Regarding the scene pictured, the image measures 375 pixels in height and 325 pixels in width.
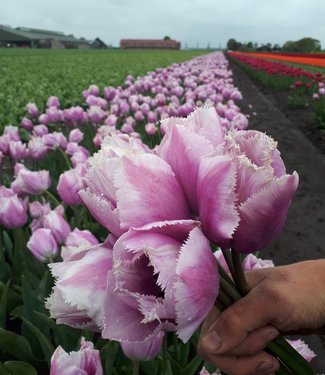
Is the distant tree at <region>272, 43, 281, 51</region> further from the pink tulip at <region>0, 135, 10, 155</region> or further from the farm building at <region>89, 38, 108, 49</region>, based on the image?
the pink tulip at <region>0, 135, 10, 155</region>

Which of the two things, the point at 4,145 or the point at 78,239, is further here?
the point at 4,145

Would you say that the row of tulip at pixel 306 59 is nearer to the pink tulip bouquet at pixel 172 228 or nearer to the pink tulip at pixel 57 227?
the pink tulip at pixel 57 227

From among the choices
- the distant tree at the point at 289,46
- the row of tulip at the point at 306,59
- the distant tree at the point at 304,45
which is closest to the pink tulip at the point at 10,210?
the row of tulip at the point at 306,59

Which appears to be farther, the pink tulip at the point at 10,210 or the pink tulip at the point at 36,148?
the pink tulip at the point at 36,148

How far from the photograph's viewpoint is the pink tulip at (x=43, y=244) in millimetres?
1854

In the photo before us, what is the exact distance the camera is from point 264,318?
0.68 metres

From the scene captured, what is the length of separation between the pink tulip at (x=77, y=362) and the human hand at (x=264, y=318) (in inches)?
11.1

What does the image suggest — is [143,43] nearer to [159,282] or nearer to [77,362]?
[77,362]

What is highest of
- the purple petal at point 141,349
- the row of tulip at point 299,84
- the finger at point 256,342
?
the finger at point 256,342

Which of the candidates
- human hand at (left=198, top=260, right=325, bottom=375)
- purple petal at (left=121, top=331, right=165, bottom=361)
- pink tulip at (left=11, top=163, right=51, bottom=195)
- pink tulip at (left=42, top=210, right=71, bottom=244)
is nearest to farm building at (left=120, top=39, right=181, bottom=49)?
pink tulip at (left=11, top=163, right=51, bottom=195)

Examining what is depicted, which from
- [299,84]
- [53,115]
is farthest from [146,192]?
[299,84]

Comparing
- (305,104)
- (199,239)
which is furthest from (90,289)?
(305,104)

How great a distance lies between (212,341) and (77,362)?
355 mm

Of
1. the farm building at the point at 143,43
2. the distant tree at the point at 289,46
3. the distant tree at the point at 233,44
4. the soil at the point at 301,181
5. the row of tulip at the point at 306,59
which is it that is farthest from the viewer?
the distant tree at the point at 233,44
